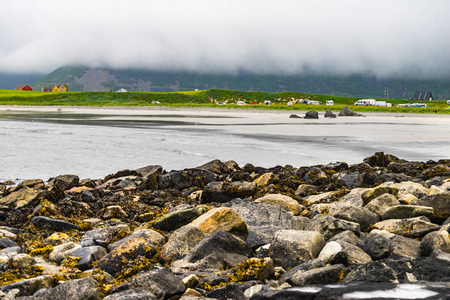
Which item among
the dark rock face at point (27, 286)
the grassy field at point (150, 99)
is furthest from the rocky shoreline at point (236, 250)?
the grassy field at point (150, 99)

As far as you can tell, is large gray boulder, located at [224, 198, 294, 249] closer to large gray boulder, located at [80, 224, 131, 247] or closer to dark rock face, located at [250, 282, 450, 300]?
large gray boulder, located at [80, 224, 131, 247]

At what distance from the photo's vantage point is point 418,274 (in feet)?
16.9

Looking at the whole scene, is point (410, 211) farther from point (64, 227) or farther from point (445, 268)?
point (64, 227)

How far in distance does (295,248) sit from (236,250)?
3.04 ft

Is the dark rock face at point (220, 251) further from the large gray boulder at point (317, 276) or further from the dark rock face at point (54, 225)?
the dark rock face at point (54, 225)

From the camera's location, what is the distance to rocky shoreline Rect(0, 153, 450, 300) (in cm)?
511

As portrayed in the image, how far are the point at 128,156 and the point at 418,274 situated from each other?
18.9 metres

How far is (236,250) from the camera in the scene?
6.72m

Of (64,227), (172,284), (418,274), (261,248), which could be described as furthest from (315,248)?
(64,227)

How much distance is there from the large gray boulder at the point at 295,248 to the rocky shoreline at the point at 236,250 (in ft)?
0.05

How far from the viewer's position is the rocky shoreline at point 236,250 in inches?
201

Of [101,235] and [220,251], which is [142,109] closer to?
[101,235]

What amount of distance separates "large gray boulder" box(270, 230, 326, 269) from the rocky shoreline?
0.01 metres

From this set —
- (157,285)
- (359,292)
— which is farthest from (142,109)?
(359,292)
